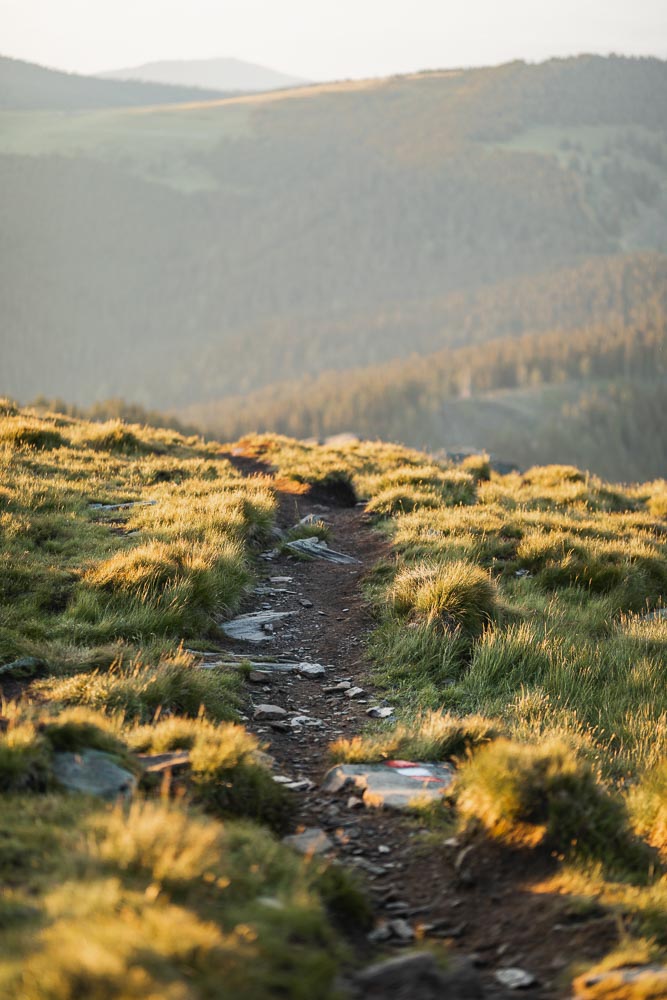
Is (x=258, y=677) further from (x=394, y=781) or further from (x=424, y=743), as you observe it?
(x=394, y=781)

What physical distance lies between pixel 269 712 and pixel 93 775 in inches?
94.9

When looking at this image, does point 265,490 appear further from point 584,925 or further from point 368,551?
point 584,925

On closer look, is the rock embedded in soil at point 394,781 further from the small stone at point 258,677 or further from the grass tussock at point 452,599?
the grass tussock at point 452,599

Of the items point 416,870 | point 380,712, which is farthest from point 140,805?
point 380,712

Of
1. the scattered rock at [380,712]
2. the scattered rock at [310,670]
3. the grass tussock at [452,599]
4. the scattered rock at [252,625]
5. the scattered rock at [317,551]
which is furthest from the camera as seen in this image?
the scattered rock at [317,551]

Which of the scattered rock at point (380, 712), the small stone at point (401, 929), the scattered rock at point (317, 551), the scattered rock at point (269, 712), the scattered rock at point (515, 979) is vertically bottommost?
the scattered rock at point (380, 712)

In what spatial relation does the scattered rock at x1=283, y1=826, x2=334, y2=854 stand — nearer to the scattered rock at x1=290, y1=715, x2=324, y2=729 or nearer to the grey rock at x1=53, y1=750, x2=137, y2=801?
the grey rock at x1=53, y1=750, x2=137, y2=801

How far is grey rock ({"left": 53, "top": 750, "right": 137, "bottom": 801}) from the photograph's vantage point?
4.23 metres

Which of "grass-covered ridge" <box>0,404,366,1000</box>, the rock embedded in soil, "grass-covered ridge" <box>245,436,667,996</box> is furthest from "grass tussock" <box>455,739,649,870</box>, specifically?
"grass-covered ridge" <box>0,404,366,1000</box>

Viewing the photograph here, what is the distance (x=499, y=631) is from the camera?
7.89m

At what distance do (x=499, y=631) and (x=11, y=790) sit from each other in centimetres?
496

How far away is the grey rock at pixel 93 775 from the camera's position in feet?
13.9

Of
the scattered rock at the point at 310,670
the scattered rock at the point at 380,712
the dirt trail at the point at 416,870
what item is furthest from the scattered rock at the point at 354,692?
the scattered rock at the point at 310,670

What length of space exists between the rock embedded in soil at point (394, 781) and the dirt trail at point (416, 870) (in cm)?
7
